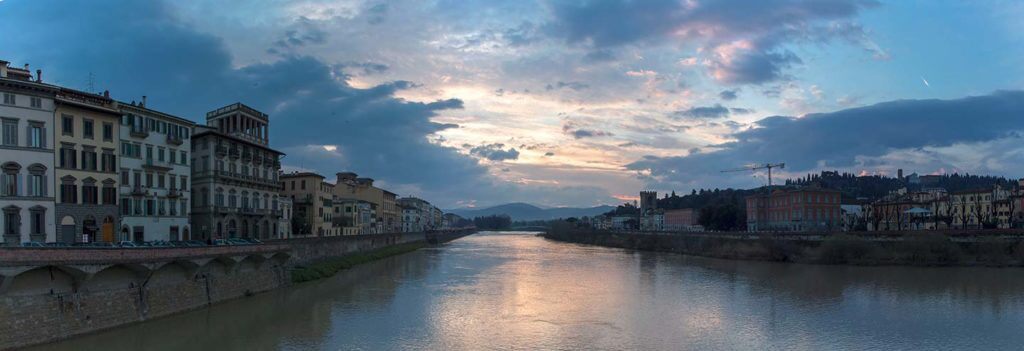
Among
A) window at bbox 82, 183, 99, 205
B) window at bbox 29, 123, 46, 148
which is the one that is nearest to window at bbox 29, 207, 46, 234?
window at bbox 82, 183, 99, 205

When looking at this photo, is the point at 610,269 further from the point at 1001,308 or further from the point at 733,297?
the point at 1001,308

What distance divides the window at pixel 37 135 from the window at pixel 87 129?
6.42 feet

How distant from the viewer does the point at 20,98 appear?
24875 mm

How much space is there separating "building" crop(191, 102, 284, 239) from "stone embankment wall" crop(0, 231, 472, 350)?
28.0 feet

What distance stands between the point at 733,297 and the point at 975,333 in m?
10.8

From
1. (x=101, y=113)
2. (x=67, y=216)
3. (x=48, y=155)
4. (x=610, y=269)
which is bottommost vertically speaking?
(x=610, y=269)

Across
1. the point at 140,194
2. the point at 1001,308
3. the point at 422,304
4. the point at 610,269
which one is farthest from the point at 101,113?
the point at 1001,308

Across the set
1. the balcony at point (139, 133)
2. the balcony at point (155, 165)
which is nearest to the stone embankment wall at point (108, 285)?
the balcony at point (155, 165)

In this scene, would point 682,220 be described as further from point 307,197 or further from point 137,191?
point 137,191

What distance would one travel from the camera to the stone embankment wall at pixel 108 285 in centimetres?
1766

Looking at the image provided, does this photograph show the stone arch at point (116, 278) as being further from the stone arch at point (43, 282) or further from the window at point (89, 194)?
the window at point (89, 194)

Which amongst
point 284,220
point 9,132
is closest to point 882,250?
point 284,220

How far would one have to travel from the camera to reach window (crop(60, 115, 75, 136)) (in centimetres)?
2662

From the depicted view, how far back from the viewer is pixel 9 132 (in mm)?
24734
